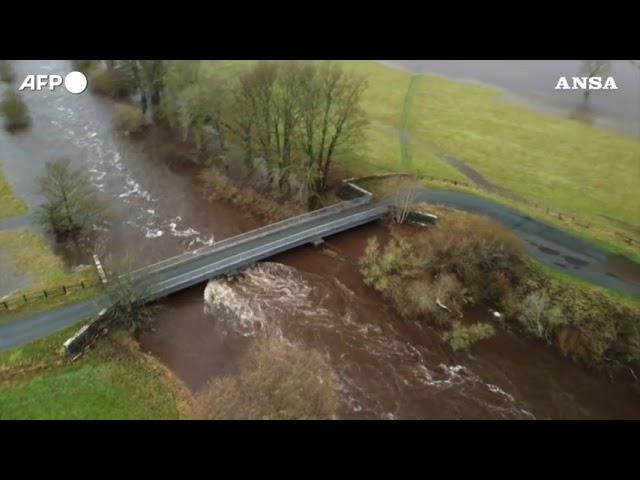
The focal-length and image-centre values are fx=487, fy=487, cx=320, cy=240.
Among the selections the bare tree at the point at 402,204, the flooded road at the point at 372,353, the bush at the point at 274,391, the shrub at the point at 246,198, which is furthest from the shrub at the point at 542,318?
the shrub at the point at 246,198

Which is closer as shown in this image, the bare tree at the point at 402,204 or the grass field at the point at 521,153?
the bare tree at the point at 402,204

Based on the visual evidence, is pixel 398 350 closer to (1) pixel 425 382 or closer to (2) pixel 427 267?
(1) pixel 425 382

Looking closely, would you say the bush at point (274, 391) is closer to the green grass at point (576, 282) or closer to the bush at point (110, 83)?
the green grass at point (576, 282)

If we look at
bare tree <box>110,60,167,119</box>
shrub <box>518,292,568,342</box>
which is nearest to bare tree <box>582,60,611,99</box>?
shrub <box>518,292,568,342</box>

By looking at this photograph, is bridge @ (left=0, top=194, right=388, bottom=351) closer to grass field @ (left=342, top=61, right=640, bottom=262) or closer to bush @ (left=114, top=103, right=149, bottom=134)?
grass field @ (left=342, top=61, right=640, bottom=262)

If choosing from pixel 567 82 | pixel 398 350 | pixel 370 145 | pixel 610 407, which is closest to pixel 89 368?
pixel 398 350
